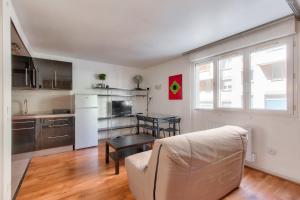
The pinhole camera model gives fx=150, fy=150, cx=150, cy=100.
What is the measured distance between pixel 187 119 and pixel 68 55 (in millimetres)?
3643

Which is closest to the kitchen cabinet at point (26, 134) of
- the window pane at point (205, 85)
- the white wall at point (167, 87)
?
the white wall at point (167, 87)

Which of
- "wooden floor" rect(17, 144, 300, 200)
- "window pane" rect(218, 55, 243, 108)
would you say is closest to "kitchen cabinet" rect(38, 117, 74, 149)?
"wooden floor" rect(17, 144, 300, 200)

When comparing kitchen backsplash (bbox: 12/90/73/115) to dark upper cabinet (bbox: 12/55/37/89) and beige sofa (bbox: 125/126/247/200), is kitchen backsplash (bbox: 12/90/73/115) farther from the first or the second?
beige sofa (bbox: 125/126/247/200)

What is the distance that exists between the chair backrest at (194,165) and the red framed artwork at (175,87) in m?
2.51

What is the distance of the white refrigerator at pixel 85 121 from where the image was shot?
3766 mm

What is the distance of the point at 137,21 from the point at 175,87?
97.5 inches

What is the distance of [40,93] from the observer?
3.82 m

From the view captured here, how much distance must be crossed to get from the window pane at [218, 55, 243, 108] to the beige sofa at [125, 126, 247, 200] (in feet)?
4.10

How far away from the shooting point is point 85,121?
387cm

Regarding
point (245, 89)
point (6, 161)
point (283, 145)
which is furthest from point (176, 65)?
point (6, 161)

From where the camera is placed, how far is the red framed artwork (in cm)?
430

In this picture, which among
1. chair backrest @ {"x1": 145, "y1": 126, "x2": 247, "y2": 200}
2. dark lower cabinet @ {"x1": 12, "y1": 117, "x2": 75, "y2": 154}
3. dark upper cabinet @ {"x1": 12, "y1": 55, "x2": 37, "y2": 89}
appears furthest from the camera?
dark lower cabinet @ {"x1": 12, "y1": 117, "x2": 75, "y2": 154}

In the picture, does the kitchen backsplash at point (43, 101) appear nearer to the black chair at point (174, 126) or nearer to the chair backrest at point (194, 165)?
the black chair at point (174, 126)

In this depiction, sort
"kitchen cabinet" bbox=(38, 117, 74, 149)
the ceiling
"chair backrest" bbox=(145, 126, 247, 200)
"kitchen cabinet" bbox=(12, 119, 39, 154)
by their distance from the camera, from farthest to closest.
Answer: "kitchen cabinet" bbox=(38, 117, 74, 149) < "kitchen cabinet" bbox=(12, 119, 39, 154) < the ceiling < "chair backrest" bbox=(145, 126, 247, 200)
